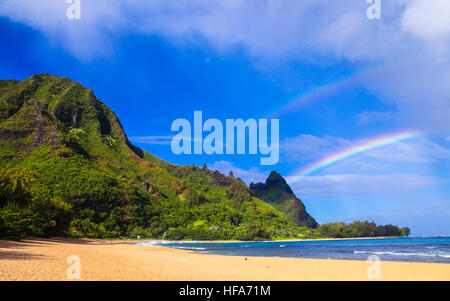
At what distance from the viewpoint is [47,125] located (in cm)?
18400

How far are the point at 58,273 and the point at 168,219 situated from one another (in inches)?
7420

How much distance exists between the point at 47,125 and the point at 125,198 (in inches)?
2466

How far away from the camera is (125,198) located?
184 m
